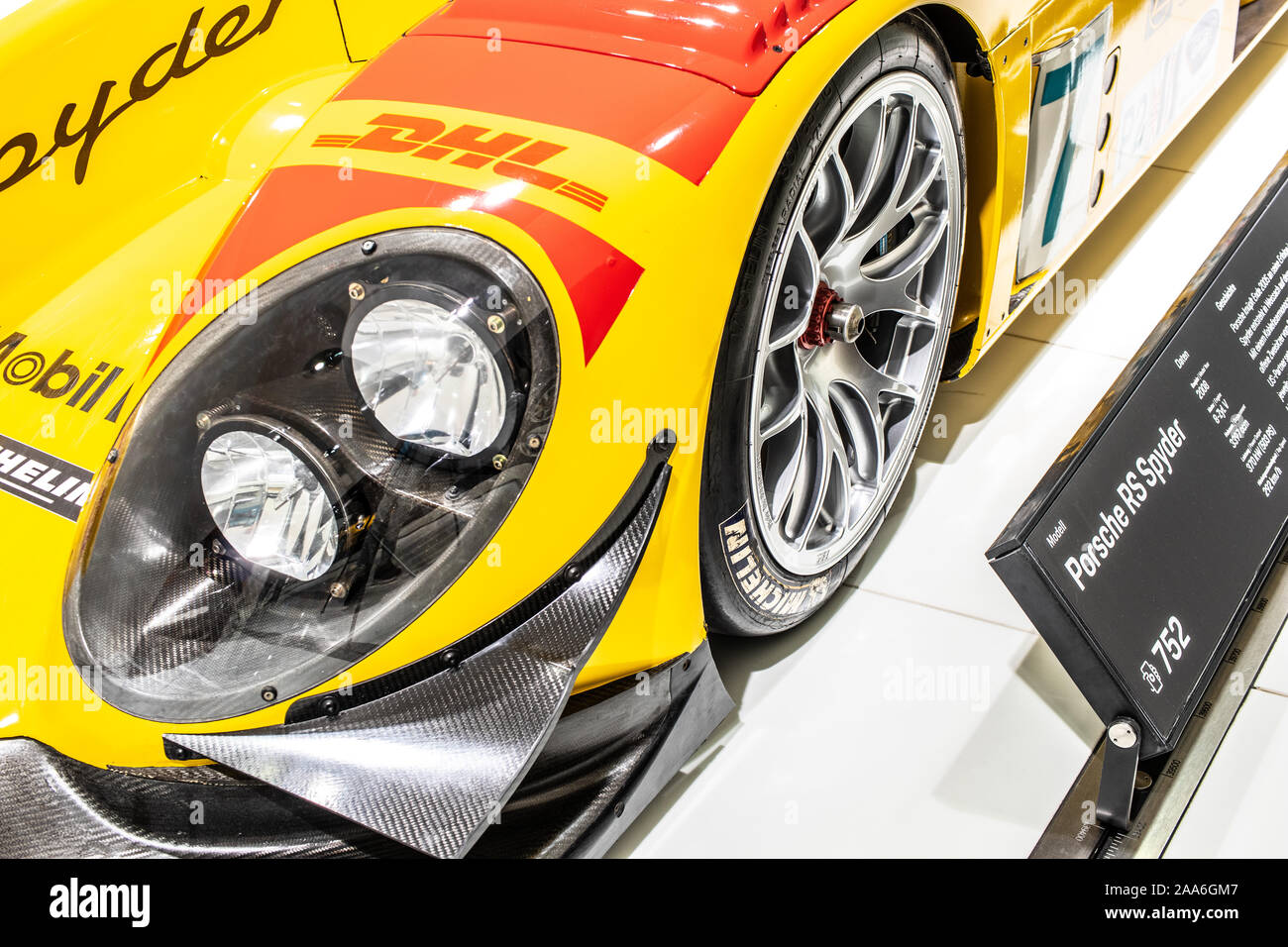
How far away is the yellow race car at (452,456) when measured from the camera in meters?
1.47

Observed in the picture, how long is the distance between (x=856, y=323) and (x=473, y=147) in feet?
2.15

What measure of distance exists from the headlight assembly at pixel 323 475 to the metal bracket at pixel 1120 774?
2.95ft

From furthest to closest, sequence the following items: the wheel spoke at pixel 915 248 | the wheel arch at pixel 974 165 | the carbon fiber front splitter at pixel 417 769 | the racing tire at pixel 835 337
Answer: the wheel spoke at pixel 915 248, the wheel arch at pixel 974 165, the racing tire at pixel 835 337, the carbon fiber front splitter at pixel 417 769

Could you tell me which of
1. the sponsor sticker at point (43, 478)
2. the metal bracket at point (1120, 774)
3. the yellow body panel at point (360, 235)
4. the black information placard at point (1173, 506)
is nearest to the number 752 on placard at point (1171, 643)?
the black information placard at point (1173, 506)

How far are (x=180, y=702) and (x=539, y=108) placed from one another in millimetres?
889

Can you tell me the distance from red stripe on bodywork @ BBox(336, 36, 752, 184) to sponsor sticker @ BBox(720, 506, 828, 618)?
0.50 m

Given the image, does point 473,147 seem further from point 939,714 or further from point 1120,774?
point 1120,774

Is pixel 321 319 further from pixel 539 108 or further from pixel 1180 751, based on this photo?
pixel 1180 751

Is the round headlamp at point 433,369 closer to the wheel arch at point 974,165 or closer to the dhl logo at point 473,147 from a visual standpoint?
the dhl logo at point 473,147

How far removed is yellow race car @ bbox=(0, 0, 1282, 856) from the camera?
1468 mm

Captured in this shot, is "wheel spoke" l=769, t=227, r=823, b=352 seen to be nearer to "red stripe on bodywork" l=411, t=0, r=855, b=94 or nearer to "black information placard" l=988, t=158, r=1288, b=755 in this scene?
"red stripe on bodywork" l=411, t=0, r=855, b=94

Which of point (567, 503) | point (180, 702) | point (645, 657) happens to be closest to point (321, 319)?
point (567, 503)
